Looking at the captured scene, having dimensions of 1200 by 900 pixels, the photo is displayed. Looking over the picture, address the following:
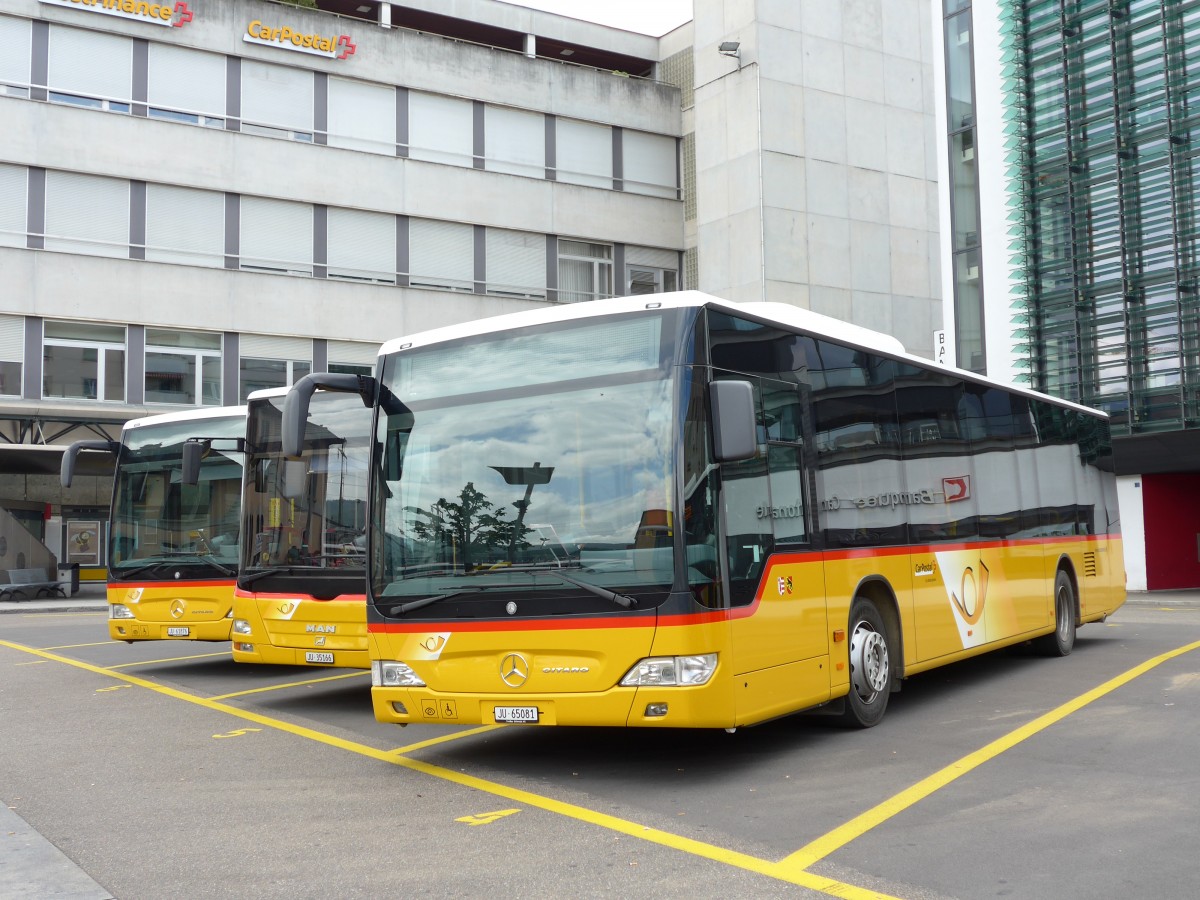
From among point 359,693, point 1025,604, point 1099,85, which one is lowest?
point 359,693

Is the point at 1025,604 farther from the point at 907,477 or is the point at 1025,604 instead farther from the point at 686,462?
the point at 686,462

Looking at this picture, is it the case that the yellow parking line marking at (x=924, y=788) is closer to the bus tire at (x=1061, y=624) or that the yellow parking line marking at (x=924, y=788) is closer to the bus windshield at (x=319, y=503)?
the bus tire at (x=1061, y=624)

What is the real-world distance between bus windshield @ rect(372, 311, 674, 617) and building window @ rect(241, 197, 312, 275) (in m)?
28.1

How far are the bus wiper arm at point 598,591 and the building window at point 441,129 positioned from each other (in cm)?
3160

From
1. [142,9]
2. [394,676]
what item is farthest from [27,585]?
[394,676]

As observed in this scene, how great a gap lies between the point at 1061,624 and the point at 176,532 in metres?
9.96

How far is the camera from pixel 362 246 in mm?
36156

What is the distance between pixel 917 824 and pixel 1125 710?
4.22 metres

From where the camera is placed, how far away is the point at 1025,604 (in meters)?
12.1

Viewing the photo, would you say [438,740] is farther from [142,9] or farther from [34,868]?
[142,9]

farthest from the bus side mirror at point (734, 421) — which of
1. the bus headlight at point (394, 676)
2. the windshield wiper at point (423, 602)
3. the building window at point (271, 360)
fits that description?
the building window at point (271, 360)

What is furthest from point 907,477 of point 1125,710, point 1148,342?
point 1148,342

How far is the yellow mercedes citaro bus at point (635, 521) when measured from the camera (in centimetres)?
702

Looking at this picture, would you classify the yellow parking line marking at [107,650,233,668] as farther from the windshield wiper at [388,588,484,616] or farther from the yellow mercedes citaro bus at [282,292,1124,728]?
the windshield wiper at [388,588,484,616]
